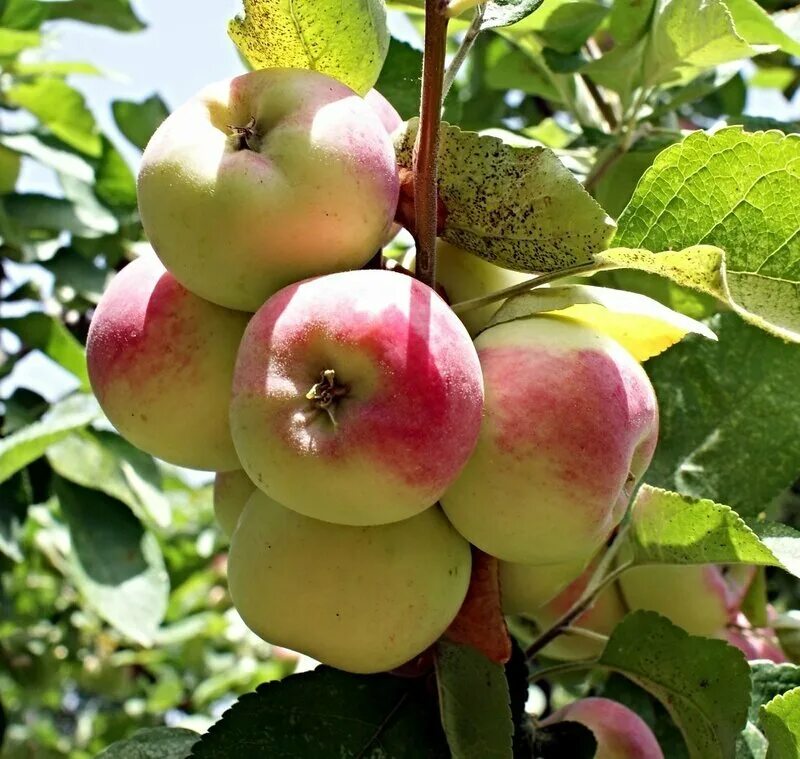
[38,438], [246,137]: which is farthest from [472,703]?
[38,438]

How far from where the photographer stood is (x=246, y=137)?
2.26 feet

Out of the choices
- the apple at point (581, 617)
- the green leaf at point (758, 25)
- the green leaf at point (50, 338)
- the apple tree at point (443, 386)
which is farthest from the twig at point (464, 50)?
the green leaf at point (50, 338)

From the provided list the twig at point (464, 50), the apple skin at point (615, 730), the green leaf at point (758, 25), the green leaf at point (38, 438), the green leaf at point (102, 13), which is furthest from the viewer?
the green leaf at point (102, 13)

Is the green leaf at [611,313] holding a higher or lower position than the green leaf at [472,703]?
higher

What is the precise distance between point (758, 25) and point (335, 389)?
0.71 meters

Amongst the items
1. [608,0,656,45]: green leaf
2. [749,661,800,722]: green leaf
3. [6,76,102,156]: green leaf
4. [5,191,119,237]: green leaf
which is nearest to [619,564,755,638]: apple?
[749,661,800,722]: green leaf

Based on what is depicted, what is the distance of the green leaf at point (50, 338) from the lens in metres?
1.54

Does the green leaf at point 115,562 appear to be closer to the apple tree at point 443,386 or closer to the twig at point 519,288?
the apple tree at point 443,386

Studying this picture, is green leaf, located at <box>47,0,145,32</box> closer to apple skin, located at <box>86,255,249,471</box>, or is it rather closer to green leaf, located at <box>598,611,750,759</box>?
apple skin, located at <box>86,255,249,471</box>

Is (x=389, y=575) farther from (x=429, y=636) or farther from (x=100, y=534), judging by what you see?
(x=100, y=534)

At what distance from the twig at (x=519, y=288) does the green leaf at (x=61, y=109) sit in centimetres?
114

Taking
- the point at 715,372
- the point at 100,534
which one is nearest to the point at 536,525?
the point at 715,372

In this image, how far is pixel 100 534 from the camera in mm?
1473

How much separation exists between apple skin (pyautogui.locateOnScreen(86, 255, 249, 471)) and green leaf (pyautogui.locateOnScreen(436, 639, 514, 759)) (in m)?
0.24
